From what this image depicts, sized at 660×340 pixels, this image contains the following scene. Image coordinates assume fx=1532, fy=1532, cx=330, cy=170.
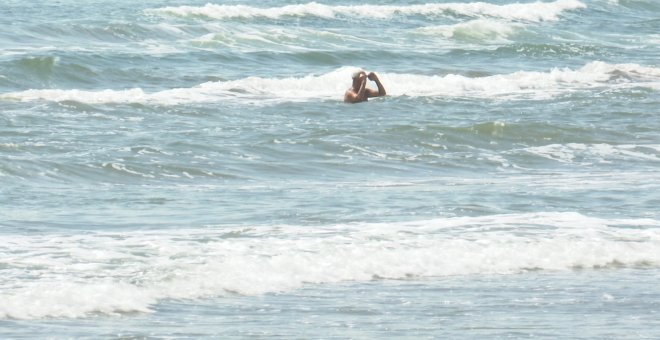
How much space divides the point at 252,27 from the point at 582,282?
23218 millimetres

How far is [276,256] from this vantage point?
9.63 m

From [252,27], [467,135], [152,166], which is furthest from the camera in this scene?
[252,27]

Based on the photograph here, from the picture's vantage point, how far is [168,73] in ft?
76.8

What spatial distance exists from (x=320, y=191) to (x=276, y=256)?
3249mm

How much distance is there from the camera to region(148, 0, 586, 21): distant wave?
36.0 meters

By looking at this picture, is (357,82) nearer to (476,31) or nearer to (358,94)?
(358,94)

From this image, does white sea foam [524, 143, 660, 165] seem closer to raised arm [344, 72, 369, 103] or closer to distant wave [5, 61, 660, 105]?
raised arm [344, 72, 369, 103]

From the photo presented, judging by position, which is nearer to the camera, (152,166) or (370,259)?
(370,259)

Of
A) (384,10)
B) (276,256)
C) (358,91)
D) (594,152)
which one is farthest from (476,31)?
(276,256)

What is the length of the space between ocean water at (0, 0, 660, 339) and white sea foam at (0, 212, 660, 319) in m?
0.02

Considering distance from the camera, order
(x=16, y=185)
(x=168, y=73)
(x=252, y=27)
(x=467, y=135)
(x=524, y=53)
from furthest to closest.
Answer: (x=252, y=27), (x=524, y=53), (x=168, y=73), (x=467, y=135), (x=16, y=185)

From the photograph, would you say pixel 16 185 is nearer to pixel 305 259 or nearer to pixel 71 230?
pixel 71 230

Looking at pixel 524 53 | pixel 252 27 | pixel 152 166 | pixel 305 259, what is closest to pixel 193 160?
pixel 152 166

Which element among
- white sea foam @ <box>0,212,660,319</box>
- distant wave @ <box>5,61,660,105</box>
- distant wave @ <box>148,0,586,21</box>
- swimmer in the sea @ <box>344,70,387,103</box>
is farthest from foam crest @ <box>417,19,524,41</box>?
white sea foam @ <box>0,212,660,319</box>
